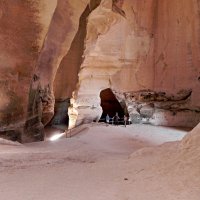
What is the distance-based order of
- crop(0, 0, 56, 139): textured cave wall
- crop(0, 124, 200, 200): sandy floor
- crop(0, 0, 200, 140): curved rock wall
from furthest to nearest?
crop(0, 0, 200, 140): curved rock wall → crop(0, 0, 56, 139): textured cave wall → crop(0, 124, 200, 200): sandy floor

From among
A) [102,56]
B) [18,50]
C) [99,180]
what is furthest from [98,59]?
[99,180]

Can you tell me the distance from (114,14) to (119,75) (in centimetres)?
331

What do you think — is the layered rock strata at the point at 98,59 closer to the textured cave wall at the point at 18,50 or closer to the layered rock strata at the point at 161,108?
the layered rock strata at the point at 161,108

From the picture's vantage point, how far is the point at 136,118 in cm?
1473

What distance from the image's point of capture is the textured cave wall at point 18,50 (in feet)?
32.1

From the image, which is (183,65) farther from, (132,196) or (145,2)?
(132,196)

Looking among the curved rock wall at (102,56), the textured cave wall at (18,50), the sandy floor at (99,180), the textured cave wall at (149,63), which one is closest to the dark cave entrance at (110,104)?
the curved rock wall at (102,56)

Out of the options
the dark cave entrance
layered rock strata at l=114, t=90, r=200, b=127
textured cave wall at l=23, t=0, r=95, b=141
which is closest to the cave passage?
the dark cave entrance

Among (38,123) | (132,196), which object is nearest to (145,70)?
(38,123)

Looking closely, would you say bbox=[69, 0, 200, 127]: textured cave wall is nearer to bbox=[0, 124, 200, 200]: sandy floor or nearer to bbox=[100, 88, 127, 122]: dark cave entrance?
bbox=[100, 88, 127, 122]: dark cave entrance

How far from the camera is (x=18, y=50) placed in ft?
33.3

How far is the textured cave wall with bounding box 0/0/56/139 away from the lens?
9.78 meters

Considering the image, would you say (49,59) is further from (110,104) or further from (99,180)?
(99,180)

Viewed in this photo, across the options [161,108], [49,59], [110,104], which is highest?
[49,59]
